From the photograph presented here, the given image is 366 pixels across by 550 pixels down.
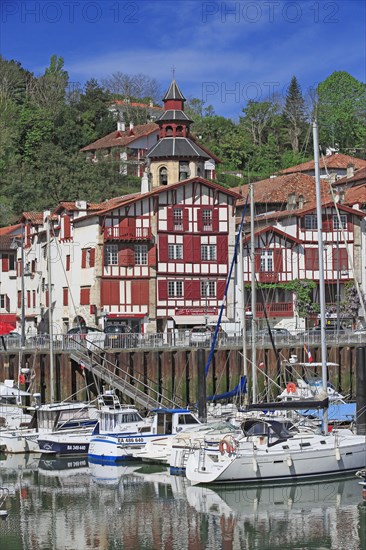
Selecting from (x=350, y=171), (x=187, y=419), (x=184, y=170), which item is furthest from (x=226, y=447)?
(x=350, y=171)

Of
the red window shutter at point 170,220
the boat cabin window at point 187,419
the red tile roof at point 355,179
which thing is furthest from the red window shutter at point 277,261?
the boat cabin window at point 187,419

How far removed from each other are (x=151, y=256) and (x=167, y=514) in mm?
40497

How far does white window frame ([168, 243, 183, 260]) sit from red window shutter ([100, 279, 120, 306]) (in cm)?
442

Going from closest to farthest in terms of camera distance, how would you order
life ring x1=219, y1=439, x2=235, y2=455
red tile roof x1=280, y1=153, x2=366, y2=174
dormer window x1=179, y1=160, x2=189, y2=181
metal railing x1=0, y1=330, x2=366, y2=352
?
life ring x1=219, y1=439, x2=235, y2=455, metal railing x1=0, y1=330, x2=366, y2=352, dormer window x1=179, y1=160, x2=189, y2=181, red tile roof x1=280, y1=153, x2=366, y2=174

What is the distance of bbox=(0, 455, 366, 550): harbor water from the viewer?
34656mm

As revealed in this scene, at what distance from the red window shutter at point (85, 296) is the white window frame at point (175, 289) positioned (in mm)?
5780

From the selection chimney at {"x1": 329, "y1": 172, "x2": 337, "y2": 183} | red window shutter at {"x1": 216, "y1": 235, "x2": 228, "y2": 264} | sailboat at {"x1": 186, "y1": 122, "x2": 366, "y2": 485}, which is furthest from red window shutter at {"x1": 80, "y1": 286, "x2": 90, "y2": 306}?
chimney at {"x1": 329, "y1": 172, "x2": 337, "y2": 183}

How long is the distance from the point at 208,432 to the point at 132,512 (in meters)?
6.36

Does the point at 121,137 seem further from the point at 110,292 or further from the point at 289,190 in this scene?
the point at 110,292

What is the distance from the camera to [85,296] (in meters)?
77.9

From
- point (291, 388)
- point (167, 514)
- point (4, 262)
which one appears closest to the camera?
point (167, 514)

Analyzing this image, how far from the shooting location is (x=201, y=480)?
4138 centimetres

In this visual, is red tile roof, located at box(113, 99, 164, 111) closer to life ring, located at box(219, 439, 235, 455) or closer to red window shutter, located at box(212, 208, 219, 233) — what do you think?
red window shutter, located at box(212, 208, 219, 233)

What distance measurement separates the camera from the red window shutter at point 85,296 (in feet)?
254
